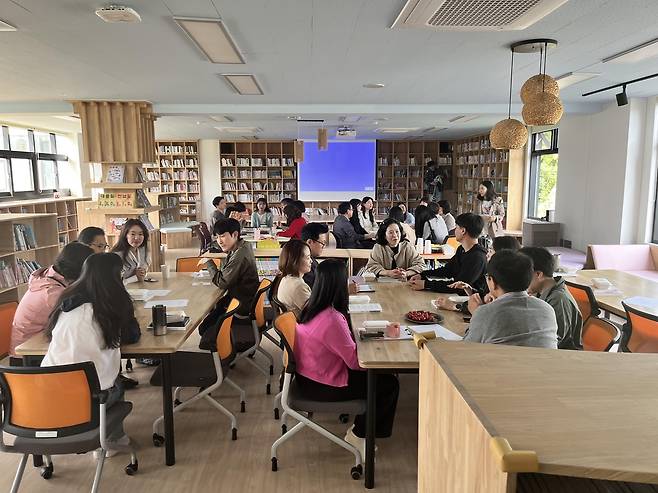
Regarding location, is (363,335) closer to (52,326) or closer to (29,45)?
(52,326)

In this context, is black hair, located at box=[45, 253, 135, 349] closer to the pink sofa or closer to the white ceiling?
the white ceiling

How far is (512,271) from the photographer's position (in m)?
2.31

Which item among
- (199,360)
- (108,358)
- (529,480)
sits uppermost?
(529,480)

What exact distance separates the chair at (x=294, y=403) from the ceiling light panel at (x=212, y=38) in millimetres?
2294

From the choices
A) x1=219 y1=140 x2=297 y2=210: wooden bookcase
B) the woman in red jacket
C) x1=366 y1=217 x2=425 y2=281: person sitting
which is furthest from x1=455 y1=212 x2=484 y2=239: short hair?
x1=219 y1=140 x2=297 y2=210: wooden bookcase

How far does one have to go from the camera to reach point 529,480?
965 mm

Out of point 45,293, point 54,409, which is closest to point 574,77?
point 45,293

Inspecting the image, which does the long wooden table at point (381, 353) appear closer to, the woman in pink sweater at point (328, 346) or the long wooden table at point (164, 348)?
the woman in pink sweater at point (328, 346)

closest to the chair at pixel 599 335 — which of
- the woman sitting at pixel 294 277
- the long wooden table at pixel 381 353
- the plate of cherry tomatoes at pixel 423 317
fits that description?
the long wooden table at pixel 381 353

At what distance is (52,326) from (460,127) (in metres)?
10.1

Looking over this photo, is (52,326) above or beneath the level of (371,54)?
beneath

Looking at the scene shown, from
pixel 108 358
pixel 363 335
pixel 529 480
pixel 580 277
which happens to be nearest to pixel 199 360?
pixel 108 358

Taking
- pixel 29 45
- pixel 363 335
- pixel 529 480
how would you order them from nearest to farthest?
pixel 529 480
pixel 363 335
pixel 29 45

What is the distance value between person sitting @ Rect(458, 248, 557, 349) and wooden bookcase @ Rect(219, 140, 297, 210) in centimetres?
1269
